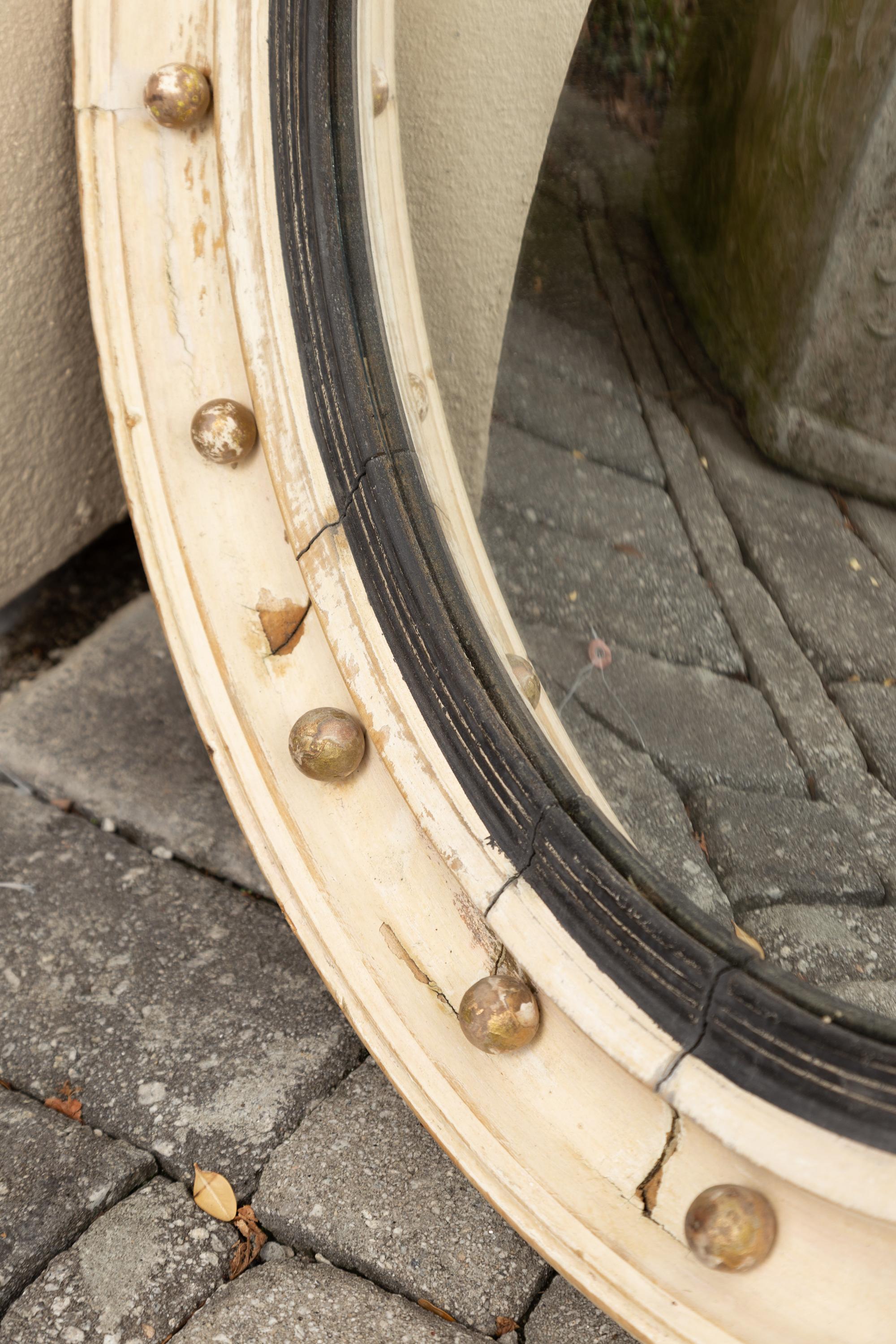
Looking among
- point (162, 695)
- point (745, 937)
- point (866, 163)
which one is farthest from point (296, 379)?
point (162, 695)

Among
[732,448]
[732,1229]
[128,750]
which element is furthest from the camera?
[128,750]

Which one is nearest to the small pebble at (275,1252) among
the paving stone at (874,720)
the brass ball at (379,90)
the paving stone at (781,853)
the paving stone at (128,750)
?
the paving stone at (128,750)

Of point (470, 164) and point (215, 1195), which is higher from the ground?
point (470, 164)

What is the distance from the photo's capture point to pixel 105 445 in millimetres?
1477

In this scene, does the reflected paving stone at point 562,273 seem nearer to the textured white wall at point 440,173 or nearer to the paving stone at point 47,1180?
the textured white wall at point 440,173

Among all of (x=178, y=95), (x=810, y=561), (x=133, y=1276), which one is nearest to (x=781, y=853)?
(x=810, y=561)

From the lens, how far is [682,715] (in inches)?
32.9

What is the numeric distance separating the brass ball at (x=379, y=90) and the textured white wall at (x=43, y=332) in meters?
0.36

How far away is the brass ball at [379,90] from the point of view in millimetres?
932

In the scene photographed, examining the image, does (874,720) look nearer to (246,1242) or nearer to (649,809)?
(649,809)

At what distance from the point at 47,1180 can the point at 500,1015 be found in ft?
1.66

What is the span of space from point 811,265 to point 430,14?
1.55ft

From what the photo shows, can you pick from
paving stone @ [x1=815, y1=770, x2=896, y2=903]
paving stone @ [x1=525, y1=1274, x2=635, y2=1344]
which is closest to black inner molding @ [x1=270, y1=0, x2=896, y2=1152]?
paving stone @ [x1=815, y1=770, x2=896, y2=903]

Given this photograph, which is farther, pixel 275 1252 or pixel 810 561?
pixel 275 1252
